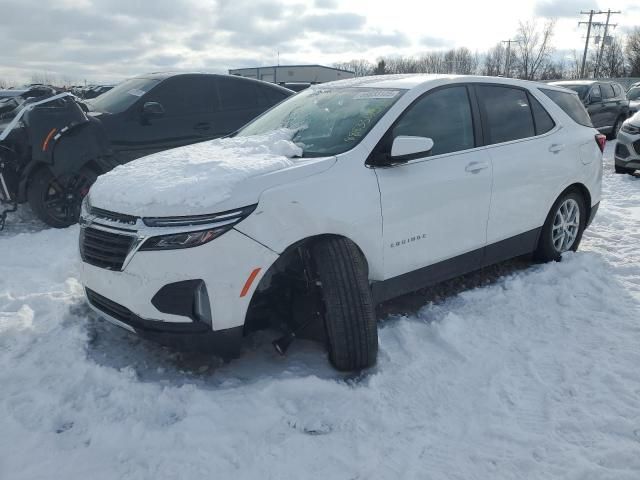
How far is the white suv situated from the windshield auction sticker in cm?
2

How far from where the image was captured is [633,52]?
5672 cm

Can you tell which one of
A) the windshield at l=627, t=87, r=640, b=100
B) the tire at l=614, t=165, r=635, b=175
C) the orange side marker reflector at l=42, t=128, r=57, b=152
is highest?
the windshield at l=627, t=87, r=640, b=100

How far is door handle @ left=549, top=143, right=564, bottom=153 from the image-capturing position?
4484 millimetres

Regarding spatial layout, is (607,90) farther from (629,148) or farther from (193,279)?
(193,279)

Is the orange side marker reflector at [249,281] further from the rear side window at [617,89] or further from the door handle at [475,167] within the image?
the rear side window at [617,89]

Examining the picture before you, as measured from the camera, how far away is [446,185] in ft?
11.9

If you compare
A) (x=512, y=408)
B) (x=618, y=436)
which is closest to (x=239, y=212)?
(x=512, y=408)

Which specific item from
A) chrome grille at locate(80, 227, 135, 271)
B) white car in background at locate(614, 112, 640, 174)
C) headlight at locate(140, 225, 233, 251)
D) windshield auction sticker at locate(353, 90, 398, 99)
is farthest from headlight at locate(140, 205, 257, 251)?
white car in background at locate(614, 112, 640, 174)

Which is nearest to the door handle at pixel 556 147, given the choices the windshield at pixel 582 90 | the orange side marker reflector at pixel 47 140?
the orange side marker reflector at pixel 47 140

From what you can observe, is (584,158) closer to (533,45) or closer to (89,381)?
(89,381)

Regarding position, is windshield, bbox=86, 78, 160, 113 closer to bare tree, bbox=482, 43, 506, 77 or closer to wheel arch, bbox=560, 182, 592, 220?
wheel arch, bbox=560, 182, 592, 220

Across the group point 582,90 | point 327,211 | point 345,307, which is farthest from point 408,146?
point 582,90

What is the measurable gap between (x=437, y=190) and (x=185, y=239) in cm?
174

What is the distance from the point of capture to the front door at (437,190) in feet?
11.0
